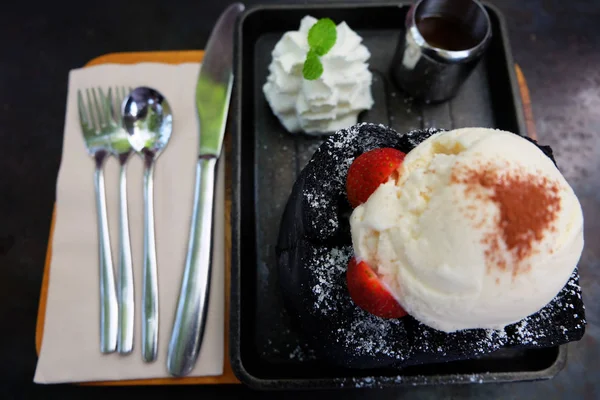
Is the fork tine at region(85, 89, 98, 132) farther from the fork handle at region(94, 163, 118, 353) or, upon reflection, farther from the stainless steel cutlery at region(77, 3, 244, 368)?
the fork handle at region(94, 163, 118, 353)

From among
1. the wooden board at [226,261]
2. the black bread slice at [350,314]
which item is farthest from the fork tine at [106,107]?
the black bread slice at [350,314]

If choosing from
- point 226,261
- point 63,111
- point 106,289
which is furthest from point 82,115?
point 226,261

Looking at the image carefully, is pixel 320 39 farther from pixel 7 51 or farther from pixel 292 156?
pixel 7 51

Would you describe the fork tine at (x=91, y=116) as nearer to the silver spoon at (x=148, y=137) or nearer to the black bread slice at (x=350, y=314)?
the silver spoon at (x=148, y=137)

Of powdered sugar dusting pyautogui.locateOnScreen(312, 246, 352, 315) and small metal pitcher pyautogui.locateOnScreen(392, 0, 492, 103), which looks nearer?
powdered sugar dusting pyautogui.locateOnScreen(312, 246, 352, 315)

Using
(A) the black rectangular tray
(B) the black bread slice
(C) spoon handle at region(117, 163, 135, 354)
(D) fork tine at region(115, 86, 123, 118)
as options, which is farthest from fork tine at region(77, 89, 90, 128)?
(B) the black bread slice

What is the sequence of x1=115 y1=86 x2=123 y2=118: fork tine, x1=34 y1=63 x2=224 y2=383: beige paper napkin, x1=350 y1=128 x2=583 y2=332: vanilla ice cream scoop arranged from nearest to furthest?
x1=350 y1=128 x2=583 y2=332: vanilla ice cream scoop → x1=34 y1=63 x2=224 y2=383: beige paper napkin → x1=115 y1=86 x2=123 y2=118: fork tine

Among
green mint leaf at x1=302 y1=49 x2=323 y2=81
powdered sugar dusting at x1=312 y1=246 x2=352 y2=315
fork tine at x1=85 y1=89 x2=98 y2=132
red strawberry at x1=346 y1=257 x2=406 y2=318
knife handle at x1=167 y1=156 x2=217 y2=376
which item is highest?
green mint leaf at x1=302 y1=49 x2=323 y2=81
